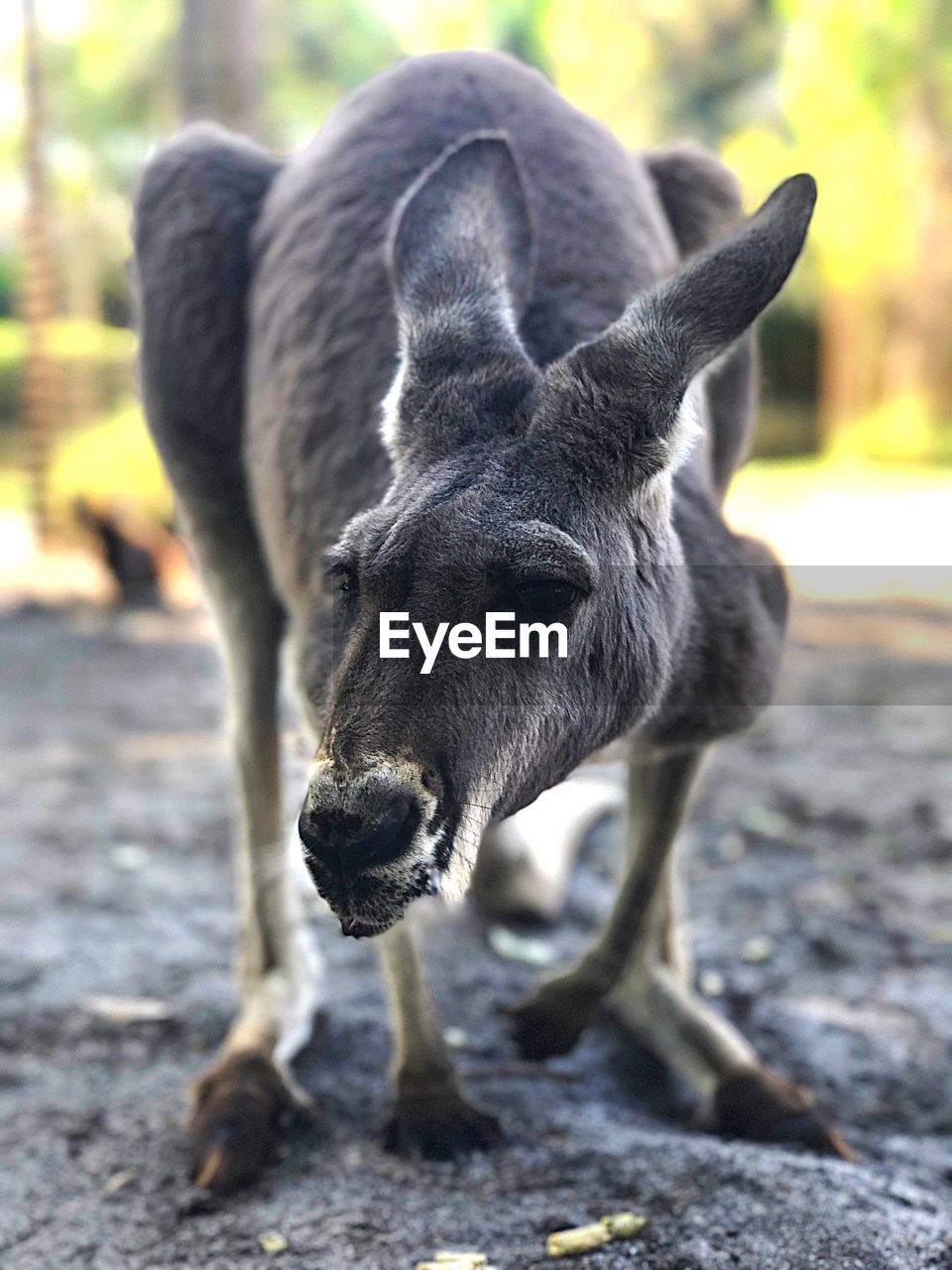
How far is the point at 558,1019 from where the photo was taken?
3.15 metres

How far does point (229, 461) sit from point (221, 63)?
666 centimetres

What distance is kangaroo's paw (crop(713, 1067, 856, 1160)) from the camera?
10.4 ft

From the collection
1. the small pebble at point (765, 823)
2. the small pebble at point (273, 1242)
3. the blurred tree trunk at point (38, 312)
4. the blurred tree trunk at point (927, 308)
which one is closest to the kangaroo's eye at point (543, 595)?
the small pebble at point (273, 1242)

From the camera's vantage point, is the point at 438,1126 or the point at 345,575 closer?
the point at 345,575

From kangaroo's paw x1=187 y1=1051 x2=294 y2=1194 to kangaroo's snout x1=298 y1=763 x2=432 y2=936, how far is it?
1.21m

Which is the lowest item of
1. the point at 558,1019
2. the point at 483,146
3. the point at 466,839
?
the point at 558,1019

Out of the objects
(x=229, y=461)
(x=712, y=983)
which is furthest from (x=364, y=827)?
(x=712, y=983)

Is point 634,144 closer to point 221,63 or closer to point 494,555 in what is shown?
point 221,63

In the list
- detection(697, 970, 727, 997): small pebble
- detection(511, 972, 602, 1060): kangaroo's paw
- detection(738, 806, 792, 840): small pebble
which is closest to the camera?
detection(511, 972, 602, 1060): kangaroo's paw

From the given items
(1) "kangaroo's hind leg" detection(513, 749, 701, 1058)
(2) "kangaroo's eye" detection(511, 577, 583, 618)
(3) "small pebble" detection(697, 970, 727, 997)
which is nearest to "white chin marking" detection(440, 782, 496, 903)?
(2) "kangaroo's eye" detection(511, 577, 583, 618)

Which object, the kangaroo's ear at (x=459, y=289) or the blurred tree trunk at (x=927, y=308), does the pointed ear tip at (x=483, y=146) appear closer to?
the kangaroo's ear at (x=459, y=289)

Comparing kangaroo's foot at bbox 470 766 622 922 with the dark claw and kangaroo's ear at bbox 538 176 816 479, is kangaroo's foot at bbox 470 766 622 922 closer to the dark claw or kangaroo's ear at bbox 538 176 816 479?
the dark claw

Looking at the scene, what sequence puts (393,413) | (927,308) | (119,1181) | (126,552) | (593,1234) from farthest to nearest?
1. (927,308)
2. (126,552)
3. (119,1181)
4. (593,1234)
5. (393,413)

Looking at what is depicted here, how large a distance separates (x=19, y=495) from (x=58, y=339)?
8.08ft
